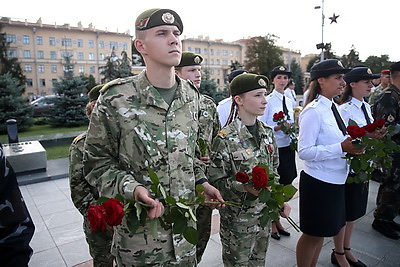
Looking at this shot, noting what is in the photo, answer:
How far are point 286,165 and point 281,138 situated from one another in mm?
390

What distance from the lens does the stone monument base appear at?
6750mm

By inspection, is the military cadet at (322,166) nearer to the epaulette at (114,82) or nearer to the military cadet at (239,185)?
the military cadet at (239,185)

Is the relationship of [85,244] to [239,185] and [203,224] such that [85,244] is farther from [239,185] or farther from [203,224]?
[239,185]

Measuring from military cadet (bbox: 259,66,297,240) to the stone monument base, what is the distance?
5.55 meters

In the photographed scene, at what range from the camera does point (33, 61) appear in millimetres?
52844

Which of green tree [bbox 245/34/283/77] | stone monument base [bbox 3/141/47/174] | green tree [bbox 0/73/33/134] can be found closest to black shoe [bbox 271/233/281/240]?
stone monument base [bbox 3/141/47/174]

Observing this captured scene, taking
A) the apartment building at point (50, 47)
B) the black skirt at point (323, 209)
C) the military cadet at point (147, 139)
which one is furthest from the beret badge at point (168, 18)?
the apartment building at point (50, 47)

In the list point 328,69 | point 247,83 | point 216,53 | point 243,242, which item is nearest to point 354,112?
point 328,69

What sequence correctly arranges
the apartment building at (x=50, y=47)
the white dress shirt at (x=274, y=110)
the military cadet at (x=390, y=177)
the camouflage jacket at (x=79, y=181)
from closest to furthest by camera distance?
the camouflage jacket at (x=79, y=181)
the military cadet at (x=390, y=177)
the white dress shirt at (x=274, y=110)
the apartment building at (x=50, y=47)

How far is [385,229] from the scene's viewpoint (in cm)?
398

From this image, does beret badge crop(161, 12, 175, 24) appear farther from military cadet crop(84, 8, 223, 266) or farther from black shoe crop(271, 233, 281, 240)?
black shoe crop(271, 233, 281, 240)

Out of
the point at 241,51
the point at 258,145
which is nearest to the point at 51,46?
the point at 241,51

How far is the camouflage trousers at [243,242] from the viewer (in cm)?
237

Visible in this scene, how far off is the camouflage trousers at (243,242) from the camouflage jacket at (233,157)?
0.12 m
